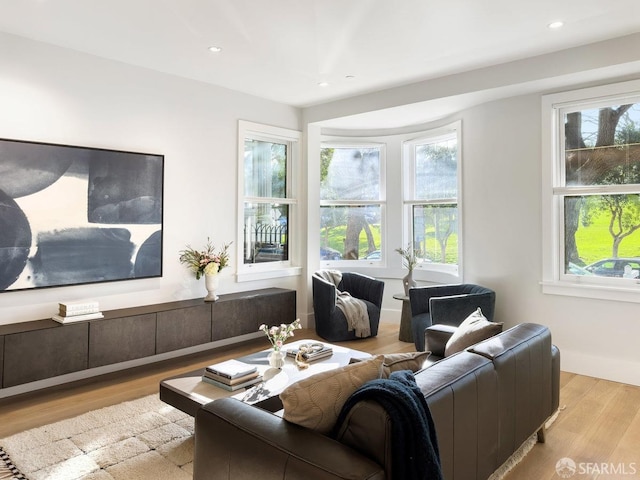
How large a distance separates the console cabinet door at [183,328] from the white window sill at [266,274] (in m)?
0.78

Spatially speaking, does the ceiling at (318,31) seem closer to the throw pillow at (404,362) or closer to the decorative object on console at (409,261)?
the decorative object on console at (409,261)

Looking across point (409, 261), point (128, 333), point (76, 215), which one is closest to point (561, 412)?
point (409, 261)

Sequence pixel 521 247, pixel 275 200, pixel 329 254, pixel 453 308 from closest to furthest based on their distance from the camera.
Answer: pixel 453 308 → pixel 521 247 → pixel 275 200 → pixel 329 254

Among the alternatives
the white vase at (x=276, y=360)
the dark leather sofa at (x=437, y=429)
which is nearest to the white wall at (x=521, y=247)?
the dark leather sofa at (x=437, y=429)

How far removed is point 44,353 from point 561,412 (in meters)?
3.78

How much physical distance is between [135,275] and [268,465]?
125 inches

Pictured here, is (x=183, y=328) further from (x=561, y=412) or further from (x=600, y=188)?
(x=600, y=188)

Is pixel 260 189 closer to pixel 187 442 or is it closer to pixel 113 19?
pixel 113 19

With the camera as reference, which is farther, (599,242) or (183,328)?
(183,328)

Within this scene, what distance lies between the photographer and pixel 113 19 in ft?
10.5

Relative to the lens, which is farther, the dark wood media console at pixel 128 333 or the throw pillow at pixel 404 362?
the dark wood media console at pixel 128 333

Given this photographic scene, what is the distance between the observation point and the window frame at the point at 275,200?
506 centimetres

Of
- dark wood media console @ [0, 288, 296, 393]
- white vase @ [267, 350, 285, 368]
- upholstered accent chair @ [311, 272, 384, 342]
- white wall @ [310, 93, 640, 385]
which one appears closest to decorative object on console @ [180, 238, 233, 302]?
dark wood media console @ [0, 288, 296, 393]

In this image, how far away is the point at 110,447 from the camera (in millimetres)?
2615
